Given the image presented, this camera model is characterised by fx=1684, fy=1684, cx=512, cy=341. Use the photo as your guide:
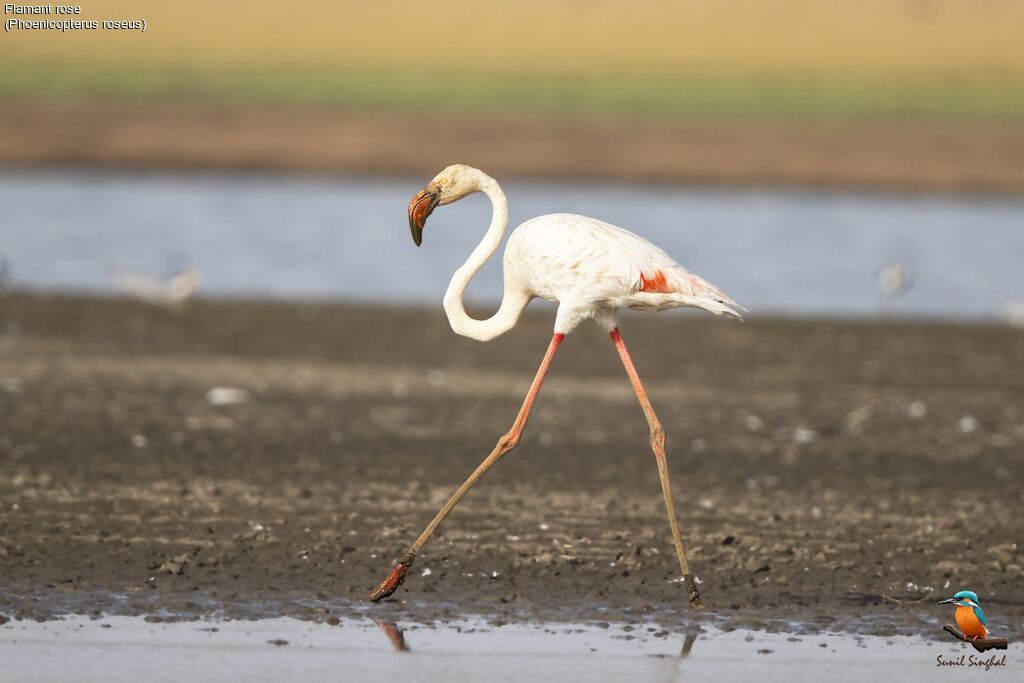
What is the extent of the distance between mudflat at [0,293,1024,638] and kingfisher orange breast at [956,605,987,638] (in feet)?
1.38

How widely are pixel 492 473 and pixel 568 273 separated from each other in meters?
2.47

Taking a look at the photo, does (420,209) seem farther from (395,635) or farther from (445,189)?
(395,635)

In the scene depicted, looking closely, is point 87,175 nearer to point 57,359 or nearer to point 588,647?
point 57,359

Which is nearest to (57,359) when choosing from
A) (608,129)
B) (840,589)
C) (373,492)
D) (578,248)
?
(373,492)

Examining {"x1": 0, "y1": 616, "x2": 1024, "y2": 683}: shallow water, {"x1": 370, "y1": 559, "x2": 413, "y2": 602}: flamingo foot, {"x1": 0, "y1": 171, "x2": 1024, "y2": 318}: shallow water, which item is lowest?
{"x1": 0, "y1": 616, "x2": 1024, "y2": 683}: shallow water

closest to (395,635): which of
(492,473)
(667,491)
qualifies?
(667,491)

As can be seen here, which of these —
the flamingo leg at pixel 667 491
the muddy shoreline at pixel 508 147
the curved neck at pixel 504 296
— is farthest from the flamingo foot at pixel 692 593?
the muddy shoreline at pixel 508 147

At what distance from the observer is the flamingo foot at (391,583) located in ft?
24.6

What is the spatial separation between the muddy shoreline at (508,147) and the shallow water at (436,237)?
1503 mm

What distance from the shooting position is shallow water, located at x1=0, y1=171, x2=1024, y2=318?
2078 centimetres

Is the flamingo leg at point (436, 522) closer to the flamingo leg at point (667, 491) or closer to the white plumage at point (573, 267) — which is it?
the white plumage at point (573, 267)

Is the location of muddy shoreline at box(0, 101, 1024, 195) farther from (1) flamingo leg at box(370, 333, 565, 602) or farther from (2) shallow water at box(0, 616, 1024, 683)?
(2) shallow water at box(0, 616, 1024, 683)

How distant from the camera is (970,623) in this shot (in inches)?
269

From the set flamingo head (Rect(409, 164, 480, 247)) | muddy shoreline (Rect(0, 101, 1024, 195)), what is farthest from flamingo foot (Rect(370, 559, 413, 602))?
muddy shoreline (Rect(0, 101, 1024, 195))
